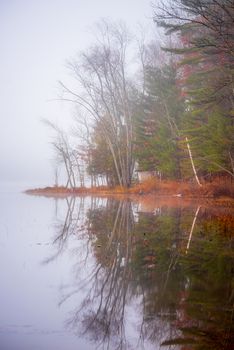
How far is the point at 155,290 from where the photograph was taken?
5.31 m

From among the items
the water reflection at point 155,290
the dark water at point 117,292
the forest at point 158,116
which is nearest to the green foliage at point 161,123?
the forest at point 158,116

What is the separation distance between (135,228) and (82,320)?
7532 millimetres

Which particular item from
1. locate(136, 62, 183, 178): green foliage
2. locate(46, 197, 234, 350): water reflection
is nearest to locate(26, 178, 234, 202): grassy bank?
locate(136, 62, 183, 178): green foliage

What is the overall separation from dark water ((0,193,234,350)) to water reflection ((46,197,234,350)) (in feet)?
0.04

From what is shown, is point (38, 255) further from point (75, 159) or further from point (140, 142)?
point (75, 159)

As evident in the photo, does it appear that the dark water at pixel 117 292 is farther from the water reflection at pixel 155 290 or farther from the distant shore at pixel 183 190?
the distant shore at pixel 183 190

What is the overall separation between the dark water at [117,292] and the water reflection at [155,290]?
1 centimetres

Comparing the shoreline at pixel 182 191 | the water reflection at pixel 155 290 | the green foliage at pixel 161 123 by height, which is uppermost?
the green foliage at pixel 161 123

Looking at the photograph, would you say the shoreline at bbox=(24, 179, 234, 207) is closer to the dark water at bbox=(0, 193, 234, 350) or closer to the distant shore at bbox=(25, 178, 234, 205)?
the distant shore at bbox=(25, 178, 234, 205)

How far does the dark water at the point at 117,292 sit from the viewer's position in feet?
12.6

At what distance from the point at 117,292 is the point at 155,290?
1.79 ft

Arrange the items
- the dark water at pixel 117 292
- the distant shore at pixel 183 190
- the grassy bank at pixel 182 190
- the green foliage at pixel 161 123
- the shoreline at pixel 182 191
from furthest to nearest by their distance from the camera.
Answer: the green foliage at pixel 161 123, the grassy bank at pixel 182 190, the distant shore at pixel 183 190, the shoreline at pixel 182 191, the dark water at pixel 117 292

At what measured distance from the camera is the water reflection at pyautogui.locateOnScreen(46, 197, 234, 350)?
3943mm

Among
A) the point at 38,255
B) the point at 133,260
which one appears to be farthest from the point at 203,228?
the point at 38,255
